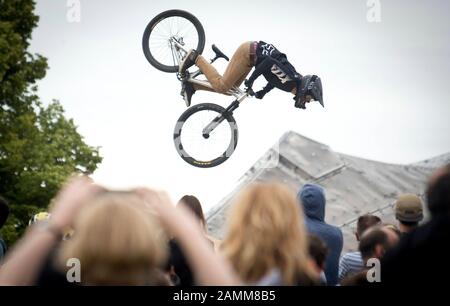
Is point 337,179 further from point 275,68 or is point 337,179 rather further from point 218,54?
point 275,68

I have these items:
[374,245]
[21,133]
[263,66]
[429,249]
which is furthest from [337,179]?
[21,133]

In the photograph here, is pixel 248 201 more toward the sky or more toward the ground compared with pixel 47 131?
more toward the ground

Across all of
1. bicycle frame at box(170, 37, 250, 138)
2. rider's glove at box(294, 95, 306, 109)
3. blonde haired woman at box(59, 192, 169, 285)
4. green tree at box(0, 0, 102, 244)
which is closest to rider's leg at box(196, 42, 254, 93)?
bicycle frame at box(170, 37, 250, 138)

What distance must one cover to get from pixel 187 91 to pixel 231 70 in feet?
2.12

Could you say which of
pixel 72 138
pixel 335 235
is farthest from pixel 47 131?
pixel 335 235

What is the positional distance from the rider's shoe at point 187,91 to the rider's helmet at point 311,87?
1431 mm

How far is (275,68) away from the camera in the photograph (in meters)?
9.31

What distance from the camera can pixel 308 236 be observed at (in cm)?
481

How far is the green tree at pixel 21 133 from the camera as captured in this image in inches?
851

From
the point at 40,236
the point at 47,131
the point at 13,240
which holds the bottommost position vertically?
the point at 13,240

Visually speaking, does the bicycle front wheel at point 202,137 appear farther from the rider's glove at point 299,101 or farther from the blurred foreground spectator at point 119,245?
the blurred foreground spectator at point 119,245
